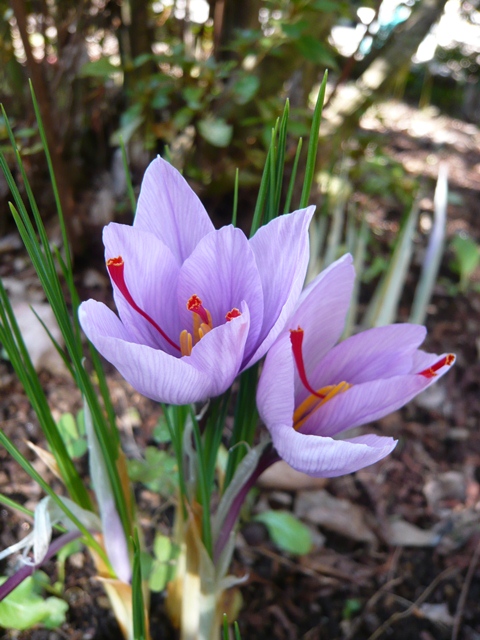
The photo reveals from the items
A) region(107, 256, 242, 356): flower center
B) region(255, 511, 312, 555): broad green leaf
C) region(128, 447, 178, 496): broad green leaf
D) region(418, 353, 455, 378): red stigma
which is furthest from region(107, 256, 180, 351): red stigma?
region(255, 511, 312, 555): broad green leaf

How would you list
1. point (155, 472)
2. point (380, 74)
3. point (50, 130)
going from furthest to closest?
point (380, 74)
point (50, 130)
point (155, 472)

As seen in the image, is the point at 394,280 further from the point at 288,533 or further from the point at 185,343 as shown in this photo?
the point at 185,343

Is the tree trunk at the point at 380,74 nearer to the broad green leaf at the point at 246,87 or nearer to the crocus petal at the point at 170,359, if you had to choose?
the broad green leaf at the point at 246,87

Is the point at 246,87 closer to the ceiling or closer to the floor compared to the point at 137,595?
closer to the ceiling

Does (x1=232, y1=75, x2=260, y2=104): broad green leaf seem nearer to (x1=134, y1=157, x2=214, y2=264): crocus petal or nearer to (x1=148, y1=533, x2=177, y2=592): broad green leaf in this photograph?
(x1=134, y1=157, x2=214, y2=264): crocus petal

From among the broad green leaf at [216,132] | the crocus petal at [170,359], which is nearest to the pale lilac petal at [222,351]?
the crocus petal at [170,359]

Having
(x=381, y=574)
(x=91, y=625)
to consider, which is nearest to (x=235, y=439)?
(x=91, y=625)

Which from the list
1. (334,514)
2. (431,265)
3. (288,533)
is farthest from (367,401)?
(431,265)
